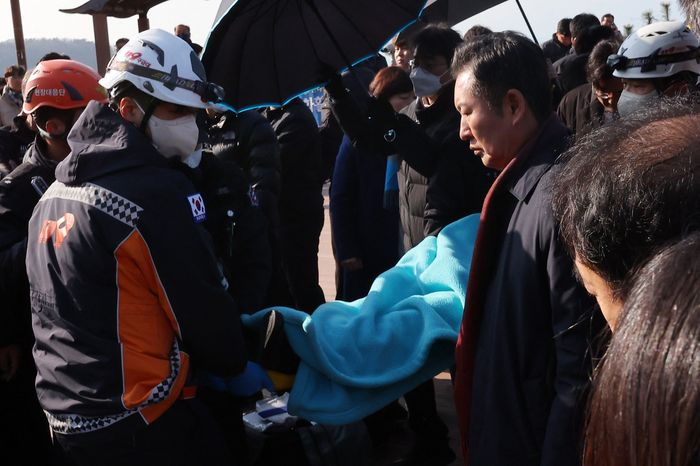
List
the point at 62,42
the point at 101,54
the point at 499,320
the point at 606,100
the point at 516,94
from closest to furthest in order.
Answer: the point at 499,320 < the point at 516,94 < the point at 606,100 < the point at 101,54 < the point at 62,42

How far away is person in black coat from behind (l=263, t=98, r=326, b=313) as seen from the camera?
18.0 ft

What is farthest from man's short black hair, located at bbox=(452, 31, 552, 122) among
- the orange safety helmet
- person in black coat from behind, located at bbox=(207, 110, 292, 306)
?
person in black coat from behind, located at bbox=(207, 110, 292, 306)

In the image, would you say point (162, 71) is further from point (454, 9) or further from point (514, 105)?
point (454, 9)

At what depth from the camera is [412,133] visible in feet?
11.4

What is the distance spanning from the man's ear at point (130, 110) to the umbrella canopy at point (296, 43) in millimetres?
712

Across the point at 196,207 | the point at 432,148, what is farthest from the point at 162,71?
the point at 432,148

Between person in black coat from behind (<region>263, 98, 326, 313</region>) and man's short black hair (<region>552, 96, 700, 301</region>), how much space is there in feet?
14.0

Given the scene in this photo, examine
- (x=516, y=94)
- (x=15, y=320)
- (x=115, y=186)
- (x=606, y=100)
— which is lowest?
(x=15, y=320)

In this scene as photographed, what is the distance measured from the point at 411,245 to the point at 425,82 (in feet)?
2.68

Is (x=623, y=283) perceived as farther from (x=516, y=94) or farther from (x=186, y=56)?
(x=186, y=56)

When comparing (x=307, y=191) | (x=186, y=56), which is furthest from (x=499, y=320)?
(x=307, y=191)

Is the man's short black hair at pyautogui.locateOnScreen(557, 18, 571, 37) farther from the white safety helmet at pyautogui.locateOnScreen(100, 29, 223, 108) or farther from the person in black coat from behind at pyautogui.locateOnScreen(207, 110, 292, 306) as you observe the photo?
the white safety helmet at pyautogui.locateOnScreen(100, 29, 223, 108)

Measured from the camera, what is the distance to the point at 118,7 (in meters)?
11.9

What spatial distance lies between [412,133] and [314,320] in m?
1.07
